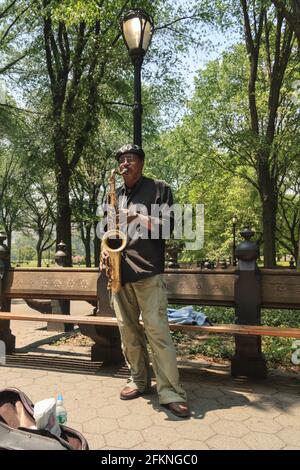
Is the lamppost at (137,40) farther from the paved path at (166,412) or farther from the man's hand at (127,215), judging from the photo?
the paved path at (166,412)

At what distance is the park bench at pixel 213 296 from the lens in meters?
4.61

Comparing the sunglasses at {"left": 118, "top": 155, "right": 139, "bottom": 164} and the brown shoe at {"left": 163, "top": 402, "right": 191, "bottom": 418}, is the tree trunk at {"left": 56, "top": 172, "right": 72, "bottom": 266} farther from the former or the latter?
the brown shoe at {"left": 163, "top": 402, "right": 191, "bottom": 418}

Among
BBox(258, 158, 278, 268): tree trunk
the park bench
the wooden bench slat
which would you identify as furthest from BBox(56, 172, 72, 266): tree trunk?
the wooden bench slat

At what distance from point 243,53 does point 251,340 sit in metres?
20.2

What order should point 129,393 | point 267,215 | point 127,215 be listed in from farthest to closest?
point 267,215 → point 129,393 → point 127,215

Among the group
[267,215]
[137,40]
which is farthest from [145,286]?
[267,215]

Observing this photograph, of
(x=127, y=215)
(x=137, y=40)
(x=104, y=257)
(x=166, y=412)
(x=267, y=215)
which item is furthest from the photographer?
(x=267, y=215)

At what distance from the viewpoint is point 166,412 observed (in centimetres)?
373

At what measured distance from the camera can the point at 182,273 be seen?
17.0 feet

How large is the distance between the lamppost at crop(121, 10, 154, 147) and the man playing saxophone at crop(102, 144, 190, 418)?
4.89 feet

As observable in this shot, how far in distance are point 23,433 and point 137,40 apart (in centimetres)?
490

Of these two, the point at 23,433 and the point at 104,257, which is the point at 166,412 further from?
the point at 23,433

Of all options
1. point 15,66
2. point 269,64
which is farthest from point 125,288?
point 269,64
